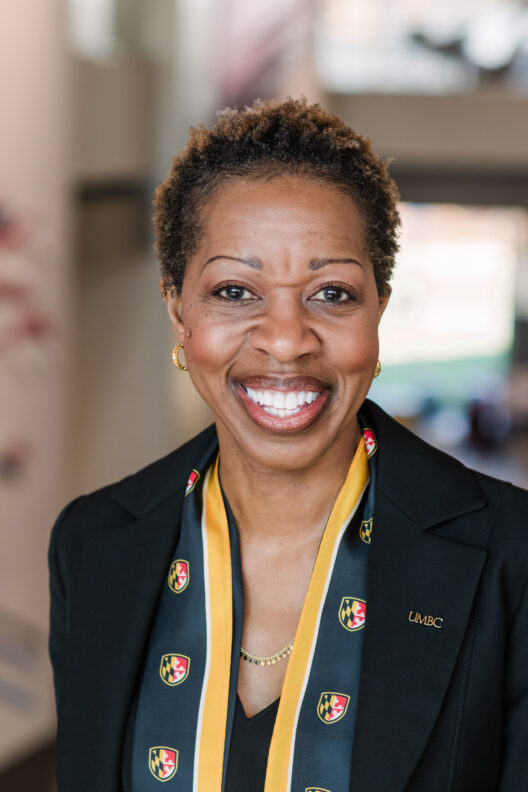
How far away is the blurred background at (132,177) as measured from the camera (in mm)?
3824

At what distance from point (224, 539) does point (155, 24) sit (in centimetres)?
446

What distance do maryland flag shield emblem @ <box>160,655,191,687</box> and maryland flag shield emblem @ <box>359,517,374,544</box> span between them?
307 mm

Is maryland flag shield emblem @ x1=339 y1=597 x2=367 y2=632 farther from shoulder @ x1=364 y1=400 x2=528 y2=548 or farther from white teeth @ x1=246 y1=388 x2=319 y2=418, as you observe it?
white teeth @ x1=246 y1=388 x2=319 y2=418

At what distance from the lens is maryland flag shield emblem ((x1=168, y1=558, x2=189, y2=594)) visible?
4.99 feet

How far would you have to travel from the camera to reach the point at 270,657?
1442 mm

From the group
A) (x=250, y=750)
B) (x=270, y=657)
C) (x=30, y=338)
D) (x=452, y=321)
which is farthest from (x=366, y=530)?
(x=452, y=321)

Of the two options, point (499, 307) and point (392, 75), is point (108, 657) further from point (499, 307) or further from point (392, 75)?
point (499, 307)

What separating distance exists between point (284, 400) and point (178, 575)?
351 millimetres

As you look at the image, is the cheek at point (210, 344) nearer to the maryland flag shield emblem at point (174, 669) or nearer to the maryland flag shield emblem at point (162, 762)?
the maryland flag shield emblem at point (174, 669)

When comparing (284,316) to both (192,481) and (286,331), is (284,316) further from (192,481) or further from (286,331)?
(192,481)

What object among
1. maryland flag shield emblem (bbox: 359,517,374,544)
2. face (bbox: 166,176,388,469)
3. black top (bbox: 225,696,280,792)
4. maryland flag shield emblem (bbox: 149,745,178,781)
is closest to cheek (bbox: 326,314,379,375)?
face (bbox: 166,176,388,469)

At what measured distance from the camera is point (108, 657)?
1488mm

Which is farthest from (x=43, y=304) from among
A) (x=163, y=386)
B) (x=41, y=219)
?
(x=163, y=386)

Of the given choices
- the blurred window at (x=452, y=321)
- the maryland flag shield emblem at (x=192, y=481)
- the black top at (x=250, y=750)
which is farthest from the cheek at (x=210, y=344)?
the blurred window at (x=452, y=321)
